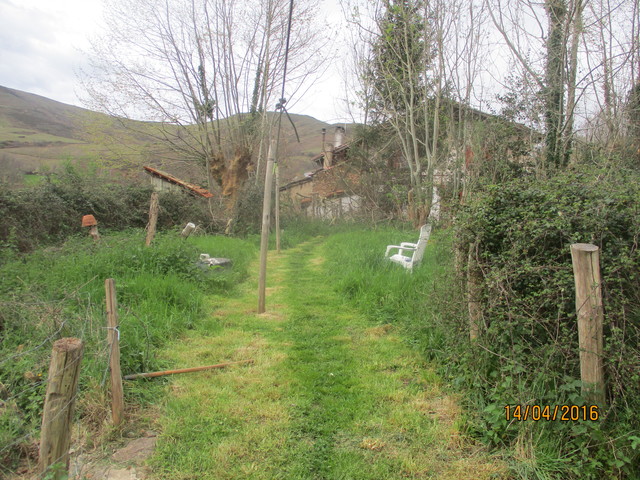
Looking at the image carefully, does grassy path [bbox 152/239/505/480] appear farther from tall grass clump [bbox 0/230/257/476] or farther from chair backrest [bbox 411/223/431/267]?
chair backrest [bbox 411/223/431/267]

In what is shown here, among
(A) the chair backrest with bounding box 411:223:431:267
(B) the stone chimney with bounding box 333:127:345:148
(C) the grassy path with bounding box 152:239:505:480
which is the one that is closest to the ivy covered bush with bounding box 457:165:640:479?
(C) the grassy path with bounding box 152:239:505:480

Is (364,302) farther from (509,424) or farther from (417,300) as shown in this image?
(509,424)

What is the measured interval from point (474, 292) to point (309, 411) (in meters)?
1.63

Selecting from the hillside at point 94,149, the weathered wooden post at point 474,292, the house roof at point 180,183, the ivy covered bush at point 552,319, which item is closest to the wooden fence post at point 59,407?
the ivy covered bush at point 552,319

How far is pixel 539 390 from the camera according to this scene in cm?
267

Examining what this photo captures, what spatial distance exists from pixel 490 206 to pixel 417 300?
7.10 feet

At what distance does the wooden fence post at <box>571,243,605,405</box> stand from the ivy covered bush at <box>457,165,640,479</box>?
0.06 metres

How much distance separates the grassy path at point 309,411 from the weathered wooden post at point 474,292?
0.63m

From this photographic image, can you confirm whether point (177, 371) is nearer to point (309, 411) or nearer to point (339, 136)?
point (309, 411)

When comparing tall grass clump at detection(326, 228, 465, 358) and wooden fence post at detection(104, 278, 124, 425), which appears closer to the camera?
wooden fence post at detection(104, 278, 124, 425)

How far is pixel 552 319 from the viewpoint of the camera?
2.84 metres

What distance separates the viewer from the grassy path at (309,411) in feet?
8.39

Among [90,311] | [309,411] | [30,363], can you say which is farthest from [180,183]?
[309,411]

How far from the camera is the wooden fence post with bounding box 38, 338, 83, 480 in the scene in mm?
1988
